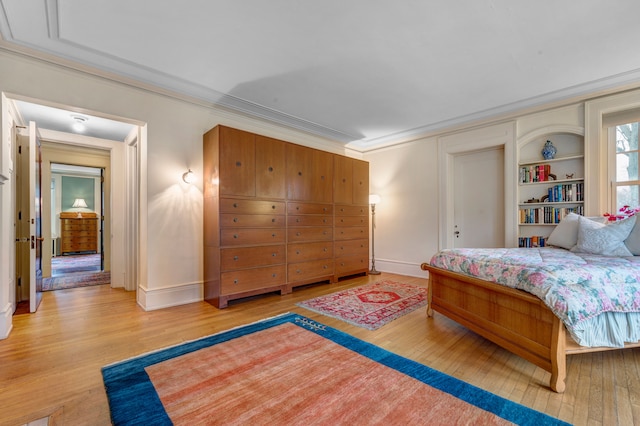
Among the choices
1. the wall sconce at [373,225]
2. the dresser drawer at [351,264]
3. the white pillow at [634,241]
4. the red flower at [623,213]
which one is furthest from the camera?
the wall sconce at [373,225]

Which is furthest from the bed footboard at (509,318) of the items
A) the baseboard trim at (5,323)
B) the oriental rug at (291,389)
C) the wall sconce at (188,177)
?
the baseboard trim at (5,323)

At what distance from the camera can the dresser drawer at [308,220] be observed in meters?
4.23

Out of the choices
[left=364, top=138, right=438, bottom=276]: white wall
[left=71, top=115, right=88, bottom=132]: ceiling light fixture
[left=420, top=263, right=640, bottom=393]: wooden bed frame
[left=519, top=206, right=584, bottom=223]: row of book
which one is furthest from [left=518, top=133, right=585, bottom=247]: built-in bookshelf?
[left=71, top=115, right=88, bottom=132]: ceiling light fixture

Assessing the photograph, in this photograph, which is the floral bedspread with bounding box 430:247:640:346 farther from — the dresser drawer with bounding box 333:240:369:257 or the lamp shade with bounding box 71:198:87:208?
the lamp shade with bounding box 71:198:87:208

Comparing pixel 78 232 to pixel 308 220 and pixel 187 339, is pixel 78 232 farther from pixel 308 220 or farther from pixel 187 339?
pixel 187 339

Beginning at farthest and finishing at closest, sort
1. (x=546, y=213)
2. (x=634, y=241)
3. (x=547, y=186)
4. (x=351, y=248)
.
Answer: (x=351, y=248), (x=547, y=186), (x=546, y=213), (x=634, y=241)

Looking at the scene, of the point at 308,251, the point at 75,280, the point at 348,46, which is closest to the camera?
the point at 348,46

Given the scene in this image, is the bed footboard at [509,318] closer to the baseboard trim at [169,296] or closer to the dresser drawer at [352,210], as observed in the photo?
the dresser drawer at [352,210]

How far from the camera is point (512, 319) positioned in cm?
210

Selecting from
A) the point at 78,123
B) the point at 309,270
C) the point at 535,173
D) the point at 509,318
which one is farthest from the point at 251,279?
the point at 535,173

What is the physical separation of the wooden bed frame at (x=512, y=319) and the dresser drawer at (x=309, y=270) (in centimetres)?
204

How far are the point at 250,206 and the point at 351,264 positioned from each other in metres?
2.28

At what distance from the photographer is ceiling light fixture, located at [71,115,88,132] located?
12.6ft

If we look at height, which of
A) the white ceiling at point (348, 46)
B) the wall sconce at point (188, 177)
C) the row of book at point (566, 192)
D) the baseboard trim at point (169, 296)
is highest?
the white ceiling at point (348, 46)
